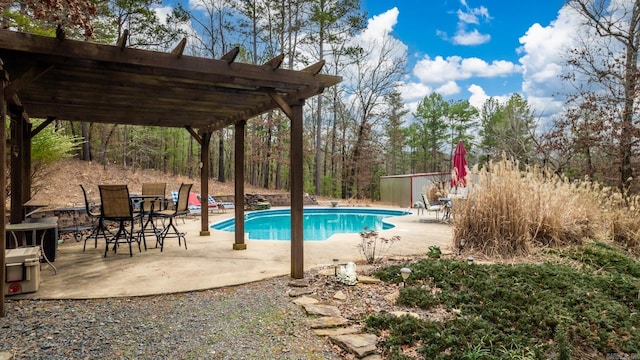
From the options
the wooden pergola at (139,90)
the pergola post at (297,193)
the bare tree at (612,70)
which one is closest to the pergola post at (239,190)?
the wooden pergola at (139,90)

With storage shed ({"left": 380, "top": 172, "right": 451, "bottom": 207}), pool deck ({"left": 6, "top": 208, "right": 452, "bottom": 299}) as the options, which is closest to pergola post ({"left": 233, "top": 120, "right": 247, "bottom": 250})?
pool deck ({"left": 6, "top": 208, "right": 452, "bottom": 299})

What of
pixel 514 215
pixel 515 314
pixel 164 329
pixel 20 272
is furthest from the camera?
pixel 514 215

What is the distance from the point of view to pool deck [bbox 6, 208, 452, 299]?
11.9 feet

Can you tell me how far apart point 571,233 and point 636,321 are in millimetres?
2693

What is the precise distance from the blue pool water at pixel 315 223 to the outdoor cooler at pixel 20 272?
14.0 ft

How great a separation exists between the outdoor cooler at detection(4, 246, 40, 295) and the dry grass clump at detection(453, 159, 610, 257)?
492 cm

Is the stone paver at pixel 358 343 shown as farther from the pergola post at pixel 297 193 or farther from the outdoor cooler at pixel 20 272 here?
the outdoor cooler at pixel 20 272

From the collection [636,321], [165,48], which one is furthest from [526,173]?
[165,48]

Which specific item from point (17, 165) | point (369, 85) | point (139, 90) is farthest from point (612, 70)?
point (17, 165)

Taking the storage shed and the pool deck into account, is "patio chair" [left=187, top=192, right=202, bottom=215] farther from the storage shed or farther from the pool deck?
the storage shed

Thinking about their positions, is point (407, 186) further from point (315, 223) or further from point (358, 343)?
point (358, 343)

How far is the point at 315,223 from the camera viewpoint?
1124 cm

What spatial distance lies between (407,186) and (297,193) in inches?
477

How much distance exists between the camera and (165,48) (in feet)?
48.1
